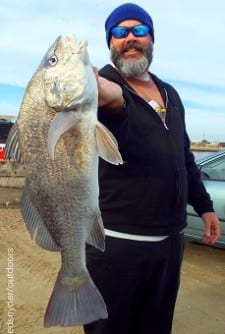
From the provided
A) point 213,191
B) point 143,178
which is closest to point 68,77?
point 143,178

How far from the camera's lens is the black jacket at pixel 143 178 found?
103 inches

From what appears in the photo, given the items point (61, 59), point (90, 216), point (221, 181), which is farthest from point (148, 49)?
point (221, 181)

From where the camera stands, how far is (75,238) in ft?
7.20

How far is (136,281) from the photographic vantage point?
275cm

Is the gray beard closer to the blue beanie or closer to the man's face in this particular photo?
the man's face

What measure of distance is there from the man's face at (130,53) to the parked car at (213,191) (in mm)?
3354

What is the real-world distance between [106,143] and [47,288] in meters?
3.17

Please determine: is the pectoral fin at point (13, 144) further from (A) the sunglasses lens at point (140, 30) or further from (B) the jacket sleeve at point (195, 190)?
(B) the jacket sleeve at point (195, 190)

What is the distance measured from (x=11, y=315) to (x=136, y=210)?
2085 millimetres

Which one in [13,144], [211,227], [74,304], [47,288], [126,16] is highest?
[126,16]

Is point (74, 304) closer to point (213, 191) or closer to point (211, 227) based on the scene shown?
point (211, 227)

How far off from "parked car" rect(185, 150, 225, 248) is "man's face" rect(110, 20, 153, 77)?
11.0 ft

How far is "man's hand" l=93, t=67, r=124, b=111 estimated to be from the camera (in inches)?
87.4

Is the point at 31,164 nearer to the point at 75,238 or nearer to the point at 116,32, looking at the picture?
the point at 75,238
